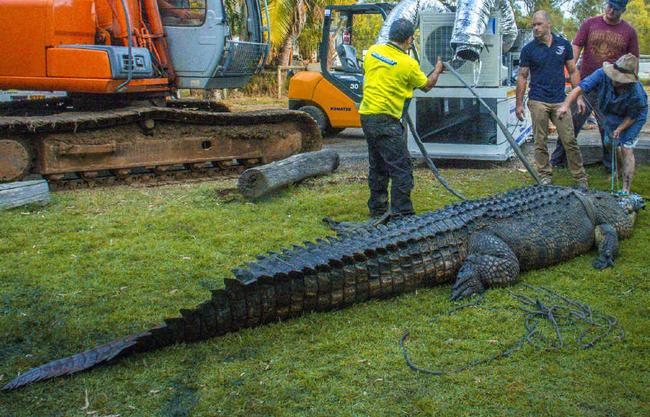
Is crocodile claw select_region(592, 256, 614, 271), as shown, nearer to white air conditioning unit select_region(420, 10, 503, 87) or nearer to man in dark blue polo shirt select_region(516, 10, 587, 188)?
man in dark blue polo shirt select_region(516, 10, 587, 188)

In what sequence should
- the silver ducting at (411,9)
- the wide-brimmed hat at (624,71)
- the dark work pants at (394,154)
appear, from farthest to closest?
the silver ducting at (411,9)
the wide-brimmed hat at (624,71)
the dark work pants at (394,154)

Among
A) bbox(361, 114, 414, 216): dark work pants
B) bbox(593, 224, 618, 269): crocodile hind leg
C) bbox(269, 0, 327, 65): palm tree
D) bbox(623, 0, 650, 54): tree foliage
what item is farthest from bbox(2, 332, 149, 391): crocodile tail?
bbox(623, 0, 650, 54): tree foliage

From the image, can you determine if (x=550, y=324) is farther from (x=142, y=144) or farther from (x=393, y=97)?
(x=142, y=144)

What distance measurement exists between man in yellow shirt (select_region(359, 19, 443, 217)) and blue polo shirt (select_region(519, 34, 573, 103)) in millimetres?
1813

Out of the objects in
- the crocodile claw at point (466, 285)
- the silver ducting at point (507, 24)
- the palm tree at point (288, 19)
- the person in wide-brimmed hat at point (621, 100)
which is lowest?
the crocodile claw at point (466, 285)

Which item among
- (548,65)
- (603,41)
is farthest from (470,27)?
(603,41)

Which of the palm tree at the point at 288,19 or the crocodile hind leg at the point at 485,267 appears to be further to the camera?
the palm tree at the point at 288,19

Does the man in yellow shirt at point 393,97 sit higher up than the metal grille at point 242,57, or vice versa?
the metal grille at point 242,57

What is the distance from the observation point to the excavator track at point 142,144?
783 centimetres

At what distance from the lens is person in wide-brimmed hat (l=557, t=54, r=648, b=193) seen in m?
6.54

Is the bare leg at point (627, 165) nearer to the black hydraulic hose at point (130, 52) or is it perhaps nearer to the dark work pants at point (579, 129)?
the dark work pants at point (579, 129)

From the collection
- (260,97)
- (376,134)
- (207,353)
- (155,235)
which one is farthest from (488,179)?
(260,97)

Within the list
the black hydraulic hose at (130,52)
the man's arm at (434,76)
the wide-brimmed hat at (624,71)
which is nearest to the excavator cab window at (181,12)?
the black hydraulic hose at (130,52)

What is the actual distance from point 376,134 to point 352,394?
131 inches
